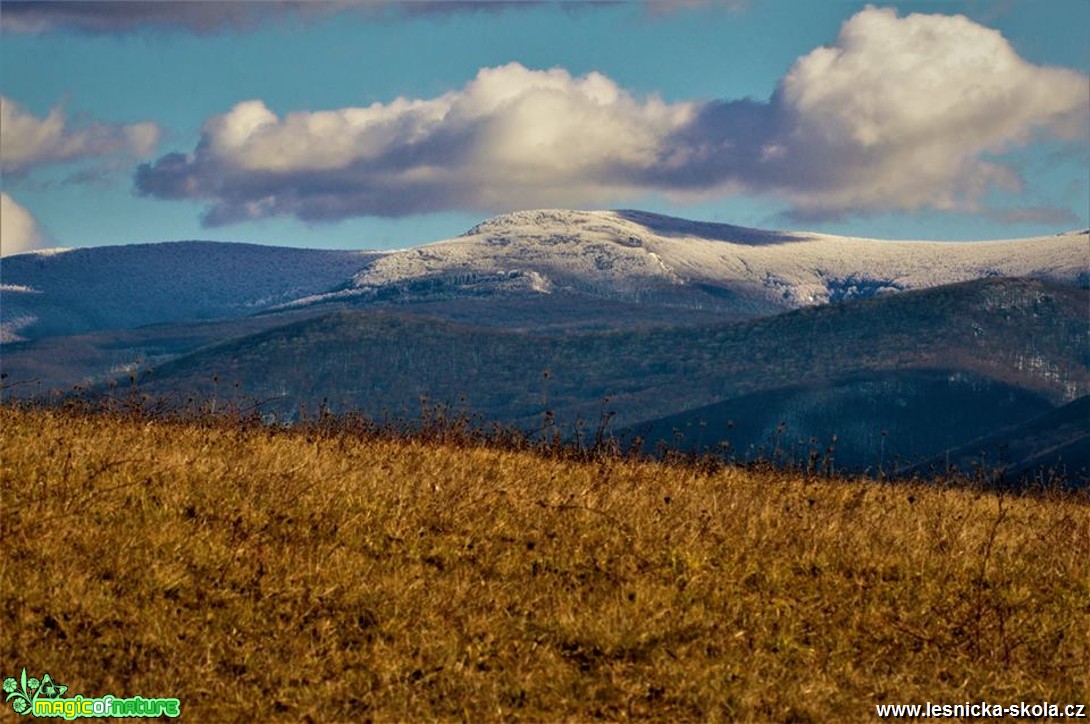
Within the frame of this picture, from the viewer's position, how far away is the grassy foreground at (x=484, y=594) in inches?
415

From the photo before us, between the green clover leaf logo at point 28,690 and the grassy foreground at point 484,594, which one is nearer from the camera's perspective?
the green clover leaf logo at point 28,690

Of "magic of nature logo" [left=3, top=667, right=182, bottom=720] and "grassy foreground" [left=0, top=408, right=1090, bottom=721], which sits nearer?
"magic of nature logo" [left=3, top=667, right=182, bottom=720]

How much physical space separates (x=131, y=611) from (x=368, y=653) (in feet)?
5.83

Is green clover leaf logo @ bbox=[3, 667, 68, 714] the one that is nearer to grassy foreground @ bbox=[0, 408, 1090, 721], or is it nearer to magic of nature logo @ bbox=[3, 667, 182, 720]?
magic of nature logo @ bbox=[3, 667, 182, 720]

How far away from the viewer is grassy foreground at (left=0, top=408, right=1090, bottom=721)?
34.6 ft

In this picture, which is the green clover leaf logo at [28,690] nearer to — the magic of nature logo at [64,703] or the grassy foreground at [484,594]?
the magic of nature logo at [64,703]

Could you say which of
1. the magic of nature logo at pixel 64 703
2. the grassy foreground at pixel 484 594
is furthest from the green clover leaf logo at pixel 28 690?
the grassy foreground at pixel 484 594

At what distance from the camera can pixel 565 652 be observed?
36.8 feet

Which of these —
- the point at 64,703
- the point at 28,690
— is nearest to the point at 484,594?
the point at 64,703

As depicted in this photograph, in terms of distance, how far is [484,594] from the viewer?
11961 millimetres

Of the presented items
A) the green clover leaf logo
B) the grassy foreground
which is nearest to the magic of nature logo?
the green clover leaf logo

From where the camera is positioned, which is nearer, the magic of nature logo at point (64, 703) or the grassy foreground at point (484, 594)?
the magic of nature logo at point (64, 703)

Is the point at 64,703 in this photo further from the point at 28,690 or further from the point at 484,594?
the point at 484,594

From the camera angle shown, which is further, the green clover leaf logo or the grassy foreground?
the grassy foreground
